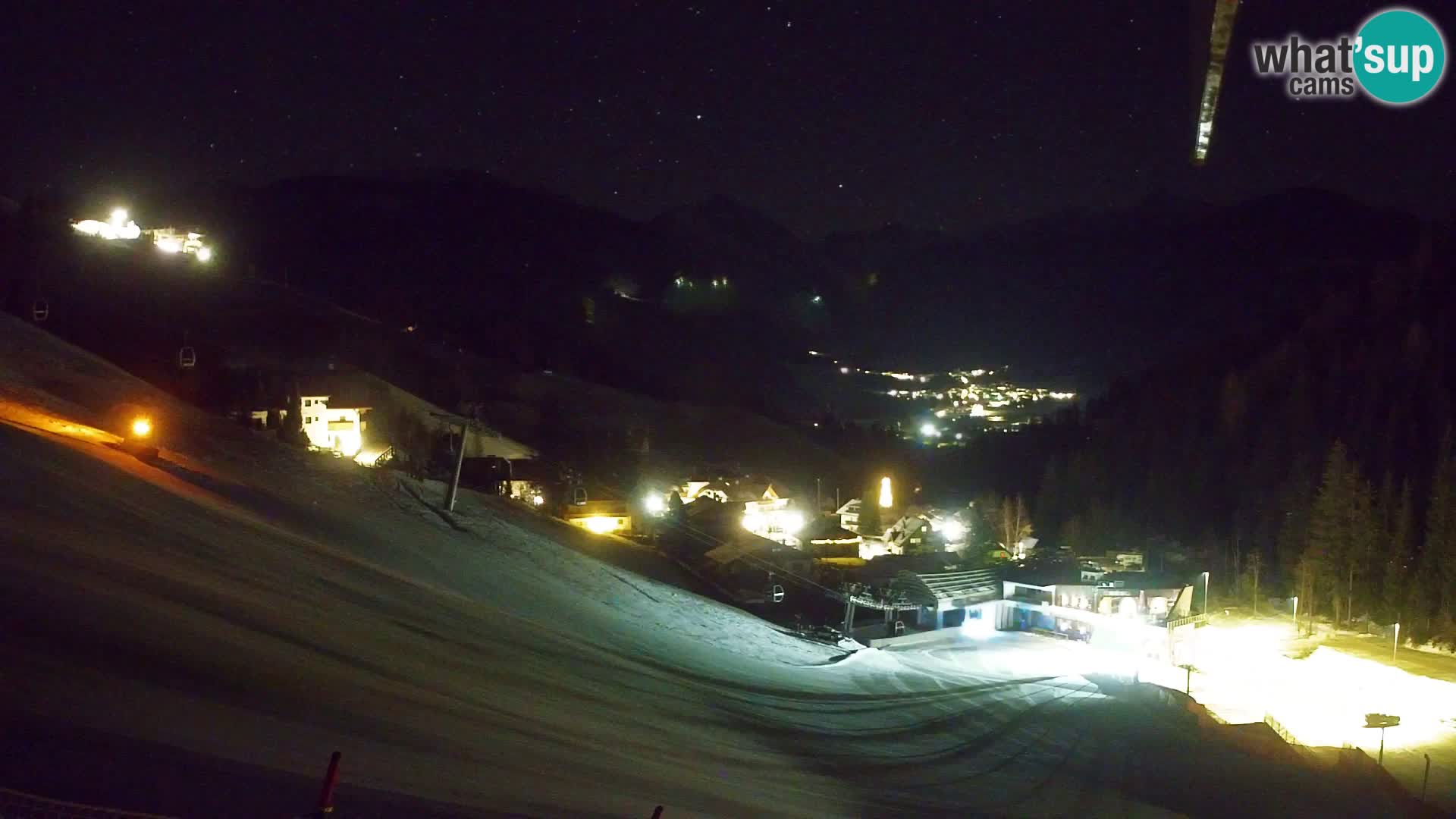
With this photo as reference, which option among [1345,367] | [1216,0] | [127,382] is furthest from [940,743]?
[1345,367]

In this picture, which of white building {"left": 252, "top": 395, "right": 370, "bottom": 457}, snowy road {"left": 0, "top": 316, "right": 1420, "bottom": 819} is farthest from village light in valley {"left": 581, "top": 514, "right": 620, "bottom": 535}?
snowy road {"left": 0, "top": 316, "right": 1420, "bottom": 819}

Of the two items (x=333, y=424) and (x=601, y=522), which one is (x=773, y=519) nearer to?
(x=601, y=522)

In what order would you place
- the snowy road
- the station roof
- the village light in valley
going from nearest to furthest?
the snowy road
the station roof
the village light in valley

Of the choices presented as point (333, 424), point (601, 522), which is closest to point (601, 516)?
point (601, 522)

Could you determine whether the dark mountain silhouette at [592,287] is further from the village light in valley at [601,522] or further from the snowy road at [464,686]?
the snowy road at [464,686]

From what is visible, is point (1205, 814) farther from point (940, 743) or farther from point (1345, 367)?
point (1345, 367)

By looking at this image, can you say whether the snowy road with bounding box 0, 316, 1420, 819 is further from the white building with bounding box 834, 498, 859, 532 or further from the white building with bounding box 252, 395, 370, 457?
the white building with bounding box 834, 498, 859, 532

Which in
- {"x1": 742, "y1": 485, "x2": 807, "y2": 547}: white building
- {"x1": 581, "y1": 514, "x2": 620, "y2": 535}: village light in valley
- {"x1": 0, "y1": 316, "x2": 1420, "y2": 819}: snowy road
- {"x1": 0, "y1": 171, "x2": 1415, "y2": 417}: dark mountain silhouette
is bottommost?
{"x1": 0, "y1": 316, "x2": 1420, "y2": 819}: snowy road

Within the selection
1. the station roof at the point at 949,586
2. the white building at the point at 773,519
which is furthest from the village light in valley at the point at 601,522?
the station roof at the point at 949,586
